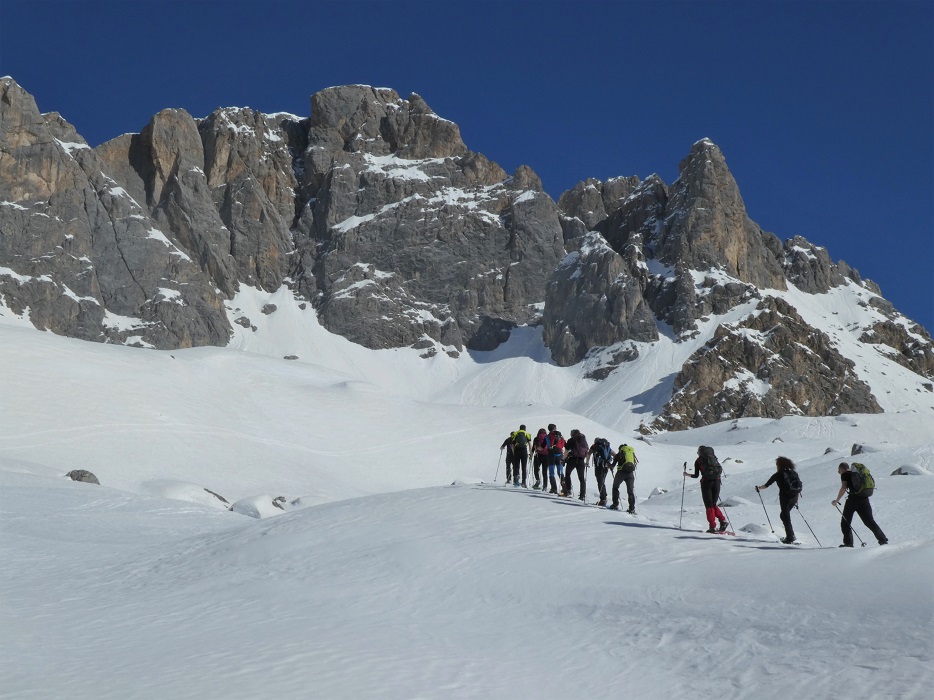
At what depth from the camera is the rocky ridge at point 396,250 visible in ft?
428

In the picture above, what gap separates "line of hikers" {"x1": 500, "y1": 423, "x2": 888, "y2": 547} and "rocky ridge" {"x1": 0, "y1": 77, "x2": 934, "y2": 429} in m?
98.4

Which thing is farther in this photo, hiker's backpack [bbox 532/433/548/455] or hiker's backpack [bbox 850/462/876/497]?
hiker's backpack [bbox 532/433/548/455]

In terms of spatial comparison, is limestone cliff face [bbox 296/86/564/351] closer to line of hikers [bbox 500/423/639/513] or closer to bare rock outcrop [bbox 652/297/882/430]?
bare rock outcrop [bbox 652/297/882/430]

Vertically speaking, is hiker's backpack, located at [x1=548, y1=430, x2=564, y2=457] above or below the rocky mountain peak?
below

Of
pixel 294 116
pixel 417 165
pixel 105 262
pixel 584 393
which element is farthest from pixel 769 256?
pixel 105 262

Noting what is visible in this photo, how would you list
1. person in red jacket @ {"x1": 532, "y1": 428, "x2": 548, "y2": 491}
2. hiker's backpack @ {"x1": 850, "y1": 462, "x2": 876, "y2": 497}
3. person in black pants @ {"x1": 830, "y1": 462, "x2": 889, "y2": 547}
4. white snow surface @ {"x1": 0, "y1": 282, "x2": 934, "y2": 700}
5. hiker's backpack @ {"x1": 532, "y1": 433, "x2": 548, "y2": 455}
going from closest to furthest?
white snow surface @ {"x1": 0, "y1": 282, "x2": 934, "y2": 700} → person in black pants @ {"x1": 830, "y1": 462, "x2": 889, "y2": 547} → hiker's backpack @ {"x1": 850, "y1": 462, "x2": 876, "y2": 497} → person in red jacket @ {"x1": 532, "y1": 428, "x2": 548, "y2": 491} → hiker's backpack @ {"x1": 532, "y1": 433, "x2": 548, "y2": 455}

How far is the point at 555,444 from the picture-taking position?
77.4 feet

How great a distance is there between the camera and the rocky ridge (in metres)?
130

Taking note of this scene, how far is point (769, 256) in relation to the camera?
164m

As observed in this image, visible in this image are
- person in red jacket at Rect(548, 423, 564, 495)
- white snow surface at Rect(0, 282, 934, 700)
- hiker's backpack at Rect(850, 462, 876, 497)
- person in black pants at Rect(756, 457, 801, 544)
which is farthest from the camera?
person in red jacket at Rect(548, 423, 564, 495)

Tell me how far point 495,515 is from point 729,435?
6639 cm

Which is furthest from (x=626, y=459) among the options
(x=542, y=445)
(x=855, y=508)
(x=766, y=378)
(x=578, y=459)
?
(x=766, y=378)

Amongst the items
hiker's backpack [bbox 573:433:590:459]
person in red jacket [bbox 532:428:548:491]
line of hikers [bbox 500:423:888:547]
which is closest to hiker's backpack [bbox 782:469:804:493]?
line of hikers [bbox 500:423:888:547]

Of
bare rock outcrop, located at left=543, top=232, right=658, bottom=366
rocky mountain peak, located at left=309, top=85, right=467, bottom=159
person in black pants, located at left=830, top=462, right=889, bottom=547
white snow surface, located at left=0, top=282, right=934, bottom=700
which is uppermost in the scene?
rocky mountain peak, located at left=309, top=85, right=467, bottom=159
